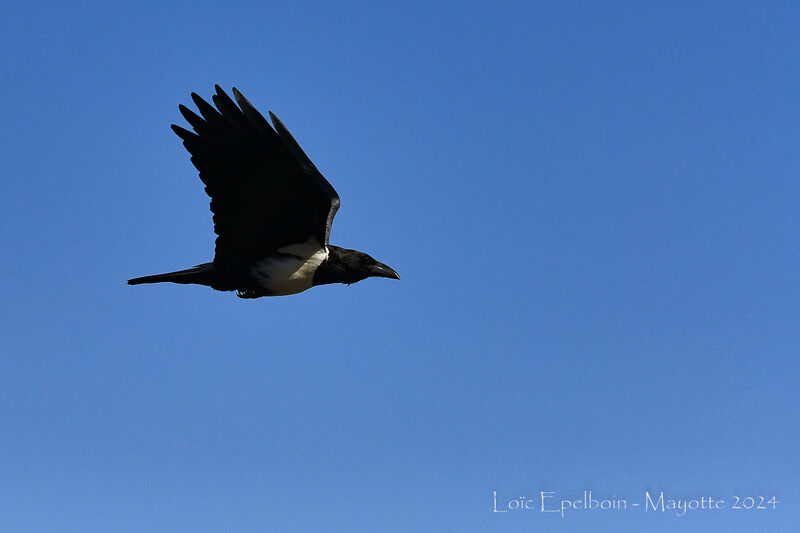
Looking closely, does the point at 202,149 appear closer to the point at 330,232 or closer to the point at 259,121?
the point at 259,121

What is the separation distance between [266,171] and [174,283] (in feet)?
6.53

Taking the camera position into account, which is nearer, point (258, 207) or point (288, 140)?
point (288, 140)

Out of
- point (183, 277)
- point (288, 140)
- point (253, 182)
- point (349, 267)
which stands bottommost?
point (183, 277)

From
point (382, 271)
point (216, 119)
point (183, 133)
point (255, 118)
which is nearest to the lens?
point (255, 118)

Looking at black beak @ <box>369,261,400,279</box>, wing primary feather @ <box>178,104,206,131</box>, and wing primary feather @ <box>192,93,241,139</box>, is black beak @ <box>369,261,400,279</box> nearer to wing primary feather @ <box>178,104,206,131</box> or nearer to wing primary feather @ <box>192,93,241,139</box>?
wing primary feather @ <box>192,93,241,139</box>

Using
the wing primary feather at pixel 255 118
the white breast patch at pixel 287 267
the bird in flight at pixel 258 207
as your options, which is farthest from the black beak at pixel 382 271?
the wing primary feather at pixel 255 118

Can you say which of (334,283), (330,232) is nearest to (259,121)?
(330,232)

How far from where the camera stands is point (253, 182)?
39.4 feet

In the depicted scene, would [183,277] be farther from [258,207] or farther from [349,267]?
[349,267]

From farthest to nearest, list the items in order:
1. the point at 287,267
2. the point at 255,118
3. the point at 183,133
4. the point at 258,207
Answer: the point at 287,267, the point at 258,207, the point at 183,133, the point at 255,118

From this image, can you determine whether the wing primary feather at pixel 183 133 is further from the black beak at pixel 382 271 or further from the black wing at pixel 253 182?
the black beak at pixel 382 271

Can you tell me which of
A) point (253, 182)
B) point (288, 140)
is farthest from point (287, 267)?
point (288, 140)

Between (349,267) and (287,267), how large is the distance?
99 cm

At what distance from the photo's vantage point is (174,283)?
12484 millimetres
